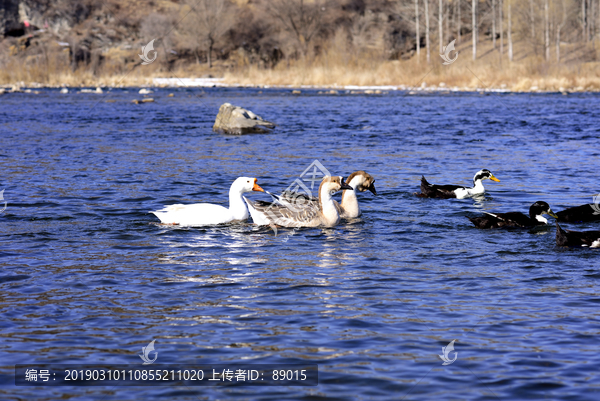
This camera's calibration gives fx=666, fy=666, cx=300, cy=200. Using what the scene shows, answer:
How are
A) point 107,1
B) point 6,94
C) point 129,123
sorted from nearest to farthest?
point 129,123, point 6,94, point 107,1

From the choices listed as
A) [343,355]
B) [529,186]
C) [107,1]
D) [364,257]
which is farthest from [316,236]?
[107,1]

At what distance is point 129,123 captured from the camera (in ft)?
95.7

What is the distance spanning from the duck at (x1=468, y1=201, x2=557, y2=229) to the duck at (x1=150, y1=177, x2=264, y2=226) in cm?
364

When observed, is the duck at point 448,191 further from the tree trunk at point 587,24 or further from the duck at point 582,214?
the tree trunk at point 587,24

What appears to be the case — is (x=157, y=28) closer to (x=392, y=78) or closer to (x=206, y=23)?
(x=206, y=23)

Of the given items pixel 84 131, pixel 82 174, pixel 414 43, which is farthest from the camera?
pixel 414 43

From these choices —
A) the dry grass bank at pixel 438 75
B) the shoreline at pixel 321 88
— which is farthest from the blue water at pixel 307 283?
the dry grass bank at pixel 438 75

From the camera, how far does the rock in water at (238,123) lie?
2566cm

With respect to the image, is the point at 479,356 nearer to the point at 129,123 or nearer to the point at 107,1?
the point at 129,123

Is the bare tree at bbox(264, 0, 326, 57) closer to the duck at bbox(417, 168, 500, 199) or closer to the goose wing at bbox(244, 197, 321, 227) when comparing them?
the duck at bbox(417, 168, 500, 199)

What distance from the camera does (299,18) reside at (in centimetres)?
8750

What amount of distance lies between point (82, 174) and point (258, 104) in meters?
24.1

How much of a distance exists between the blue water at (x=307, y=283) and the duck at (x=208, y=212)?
196 millimetres

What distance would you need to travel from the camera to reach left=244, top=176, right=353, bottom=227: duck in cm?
1095
